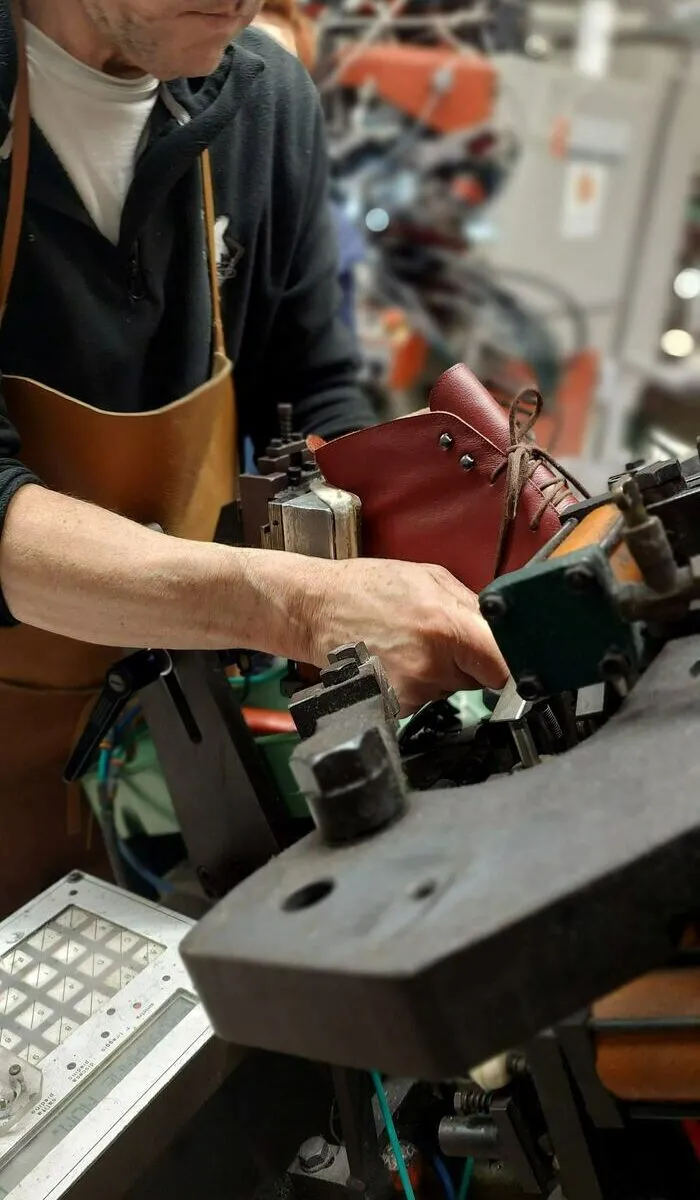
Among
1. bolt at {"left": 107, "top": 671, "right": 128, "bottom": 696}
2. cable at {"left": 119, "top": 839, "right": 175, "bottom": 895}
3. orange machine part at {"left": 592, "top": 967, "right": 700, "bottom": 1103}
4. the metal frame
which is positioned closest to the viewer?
the metal frame

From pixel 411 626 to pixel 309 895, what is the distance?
0.97 ft

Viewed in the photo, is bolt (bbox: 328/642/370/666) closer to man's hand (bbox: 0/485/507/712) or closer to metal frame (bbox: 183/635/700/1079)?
man's hand (bbox: 0/485/507/712)

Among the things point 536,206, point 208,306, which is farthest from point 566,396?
point 208,306

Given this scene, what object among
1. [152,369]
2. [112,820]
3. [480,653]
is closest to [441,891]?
[480,653]

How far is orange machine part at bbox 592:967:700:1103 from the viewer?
1.49ft

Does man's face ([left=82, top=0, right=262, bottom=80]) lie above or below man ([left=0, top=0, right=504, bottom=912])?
above

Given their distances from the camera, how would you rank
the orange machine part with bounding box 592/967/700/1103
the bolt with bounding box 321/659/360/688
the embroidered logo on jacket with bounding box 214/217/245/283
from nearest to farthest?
the orange machine part with bounding box 592/967/700/1103 → the bolt with bounding box 321/659/360/688 → the embroidered logo on jacket with bounding box 214/217/245/283

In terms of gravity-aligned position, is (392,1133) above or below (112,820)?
below

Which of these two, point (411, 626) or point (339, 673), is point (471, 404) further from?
point (339, 673)

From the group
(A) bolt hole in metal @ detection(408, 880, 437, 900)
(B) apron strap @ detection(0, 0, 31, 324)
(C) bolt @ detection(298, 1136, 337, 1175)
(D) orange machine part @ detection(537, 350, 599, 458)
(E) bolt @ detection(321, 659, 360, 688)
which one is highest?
(B) apron strap @ detection(0, 0, 31, 324)

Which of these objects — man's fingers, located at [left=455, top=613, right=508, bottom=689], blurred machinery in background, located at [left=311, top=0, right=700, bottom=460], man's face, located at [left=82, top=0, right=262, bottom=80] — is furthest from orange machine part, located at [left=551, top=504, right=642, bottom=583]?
blurred machinery in background, located at [left=311, top=0, right=700, bottom=460]

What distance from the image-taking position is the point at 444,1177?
0.72 m

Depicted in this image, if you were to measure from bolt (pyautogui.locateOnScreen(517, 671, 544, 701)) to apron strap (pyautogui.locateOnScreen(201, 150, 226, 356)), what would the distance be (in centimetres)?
70

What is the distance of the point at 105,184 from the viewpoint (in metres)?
0.97
